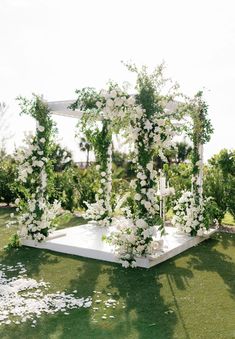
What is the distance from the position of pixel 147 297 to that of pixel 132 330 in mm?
1030

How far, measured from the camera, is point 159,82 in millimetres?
6855

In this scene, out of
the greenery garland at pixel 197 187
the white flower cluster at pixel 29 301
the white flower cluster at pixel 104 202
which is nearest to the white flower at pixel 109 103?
the greenery garland at pixel 197 187

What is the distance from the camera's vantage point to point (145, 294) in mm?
5684

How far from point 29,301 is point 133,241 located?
6.93ft

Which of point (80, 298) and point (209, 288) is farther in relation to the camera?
point (209, 288)

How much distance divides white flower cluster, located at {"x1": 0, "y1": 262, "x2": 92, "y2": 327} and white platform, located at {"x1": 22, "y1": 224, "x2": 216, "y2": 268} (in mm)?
1474

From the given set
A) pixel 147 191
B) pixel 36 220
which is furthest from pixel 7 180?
pixel 147 191

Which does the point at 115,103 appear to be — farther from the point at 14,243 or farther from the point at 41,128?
the point at 14,243

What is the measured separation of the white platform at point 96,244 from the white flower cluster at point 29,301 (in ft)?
4.83

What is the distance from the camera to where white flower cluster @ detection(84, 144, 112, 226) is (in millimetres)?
10094

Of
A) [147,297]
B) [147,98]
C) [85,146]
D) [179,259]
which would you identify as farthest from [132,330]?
[85,146]

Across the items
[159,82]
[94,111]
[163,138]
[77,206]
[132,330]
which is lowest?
[132,330]

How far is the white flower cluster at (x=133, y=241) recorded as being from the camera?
6.75 m

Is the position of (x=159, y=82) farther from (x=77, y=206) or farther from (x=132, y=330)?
(x=77, y=206)
